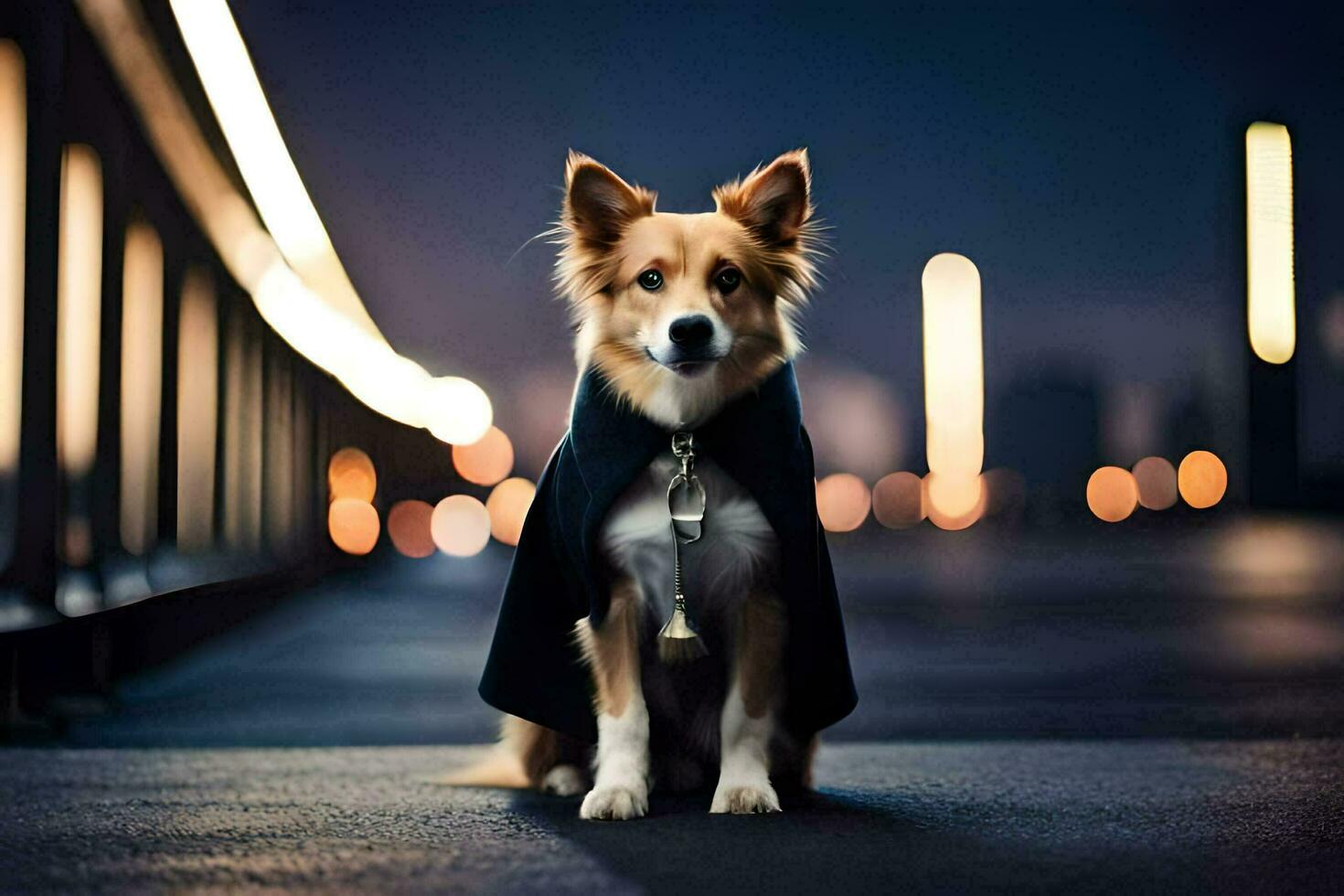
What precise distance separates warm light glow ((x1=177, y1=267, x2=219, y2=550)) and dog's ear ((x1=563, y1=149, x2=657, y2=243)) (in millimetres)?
5495

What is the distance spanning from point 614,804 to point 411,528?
32.0 meters

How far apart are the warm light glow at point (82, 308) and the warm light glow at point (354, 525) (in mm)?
13612

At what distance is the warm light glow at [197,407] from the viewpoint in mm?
8586

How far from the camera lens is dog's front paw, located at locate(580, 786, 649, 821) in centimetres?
297

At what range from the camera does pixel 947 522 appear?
50000mm

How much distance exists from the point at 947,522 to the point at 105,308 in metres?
45.7

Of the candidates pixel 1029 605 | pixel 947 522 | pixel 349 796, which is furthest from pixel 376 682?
pixel 947 522

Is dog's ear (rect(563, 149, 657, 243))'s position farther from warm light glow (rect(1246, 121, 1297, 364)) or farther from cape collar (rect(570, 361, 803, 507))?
warm light glow (rect(1246, 121, 1297, 364))

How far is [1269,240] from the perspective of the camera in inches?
401

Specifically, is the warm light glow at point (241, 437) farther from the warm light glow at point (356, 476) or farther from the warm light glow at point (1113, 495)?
the warm light glow at point (1113, 495)

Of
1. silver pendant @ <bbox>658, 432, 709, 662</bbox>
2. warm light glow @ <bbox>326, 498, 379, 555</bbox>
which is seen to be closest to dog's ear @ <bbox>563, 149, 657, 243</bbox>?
silver pendant @ <bbox>658, 432, 709, 662</bbox>

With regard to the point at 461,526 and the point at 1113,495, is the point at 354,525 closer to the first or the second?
the point at 461,526

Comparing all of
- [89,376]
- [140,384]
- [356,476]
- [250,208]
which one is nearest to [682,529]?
[89,376]

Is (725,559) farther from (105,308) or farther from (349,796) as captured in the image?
(105,308)
